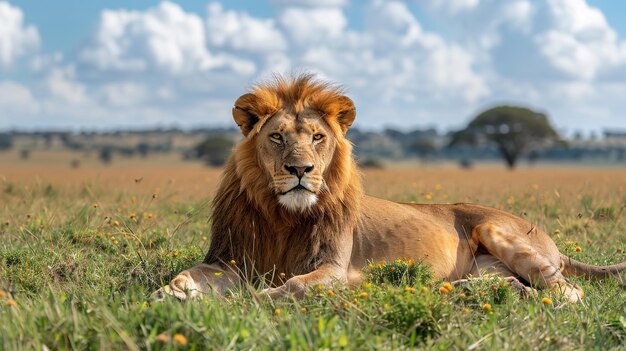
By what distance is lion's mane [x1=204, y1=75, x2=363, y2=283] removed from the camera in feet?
19.4

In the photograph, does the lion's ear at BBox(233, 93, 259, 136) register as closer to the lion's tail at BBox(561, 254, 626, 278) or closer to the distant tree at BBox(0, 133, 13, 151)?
the lion's tail at BBox(561, 254, 626, 278)

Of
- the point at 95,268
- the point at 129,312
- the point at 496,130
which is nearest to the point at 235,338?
the point at 129,312

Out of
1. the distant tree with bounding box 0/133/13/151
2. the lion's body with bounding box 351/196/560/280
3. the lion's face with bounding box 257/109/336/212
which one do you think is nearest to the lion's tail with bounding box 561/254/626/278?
the lion's body with bounding box 351/196/560/280

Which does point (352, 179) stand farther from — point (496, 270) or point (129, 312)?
point (129, 312)

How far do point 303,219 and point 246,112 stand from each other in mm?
Answer: 897

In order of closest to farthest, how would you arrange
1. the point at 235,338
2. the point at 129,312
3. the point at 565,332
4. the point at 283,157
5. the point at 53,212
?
the point at 235,338 < the point at 129,312 < the point at 565,332 < the point at 283,157 < the point at 53,212

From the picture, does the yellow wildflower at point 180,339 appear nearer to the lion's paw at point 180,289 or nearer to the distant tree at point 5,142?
the lion's paw at point 180,289

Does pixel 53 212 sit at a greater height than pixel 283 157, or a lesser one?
lesser

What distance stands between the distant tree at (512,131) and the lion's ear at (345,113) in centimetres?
5618

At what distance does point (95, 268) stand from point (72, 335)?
2461mm

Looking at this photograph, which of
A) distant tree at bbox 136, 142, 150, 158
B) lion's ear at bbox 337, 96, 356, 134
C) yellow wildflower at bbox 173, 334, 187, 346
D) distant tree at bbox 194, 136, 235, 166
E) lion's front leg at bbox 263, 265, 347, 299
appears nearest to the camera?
yellow wildflower at bbox 173, 334, 187, 346

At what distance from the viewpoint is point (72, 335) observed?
3898 mm

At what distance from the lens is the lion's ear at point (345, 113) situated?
6.14 m

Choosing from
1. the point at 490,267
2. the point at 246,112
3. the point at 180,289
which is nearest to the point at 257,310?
the point at 180,289
